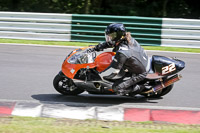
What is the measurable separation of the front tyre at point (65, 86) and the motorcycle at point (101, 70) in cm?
17

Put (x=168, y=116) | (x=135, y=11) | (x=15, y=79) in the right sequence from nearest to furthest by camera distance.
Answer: (x=168, y=116)
(x=15, y=79)
(x=135, y=11)

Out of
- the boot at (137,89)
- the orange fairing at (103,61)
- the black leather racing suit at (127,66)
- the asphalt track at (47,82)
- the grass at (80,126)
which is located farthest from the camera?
the asphalt track at (47,82)

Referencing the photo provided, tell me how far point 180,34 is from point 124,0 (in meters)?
6.47

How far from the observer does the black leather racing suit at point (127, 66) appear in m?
6.22

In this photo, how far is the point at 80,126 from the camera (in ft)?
17.6

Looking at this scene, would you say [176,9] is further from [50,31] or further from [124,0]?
[50,31]

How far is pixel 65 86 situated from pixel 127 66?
53.7 inches

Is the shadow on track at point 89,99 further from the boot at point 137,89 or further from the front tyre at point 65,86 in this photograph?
the boot at point 137,89

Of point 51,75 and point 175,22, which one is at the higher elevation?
point 175,22

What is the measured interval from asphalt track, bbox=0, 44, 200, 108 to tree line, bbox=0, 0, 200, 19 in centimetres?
646

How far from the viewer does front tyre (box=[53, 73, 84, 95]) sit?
22.6 feet

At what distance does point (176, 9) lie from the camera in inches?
723

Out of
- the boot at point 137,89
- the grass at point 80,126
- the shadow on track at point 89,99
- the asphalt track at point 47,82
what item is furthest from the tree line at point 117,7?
the grass at point 80,126

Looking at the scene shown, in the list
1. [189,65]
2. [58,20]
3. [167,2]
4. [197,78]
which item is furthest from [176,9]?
[197,78]
